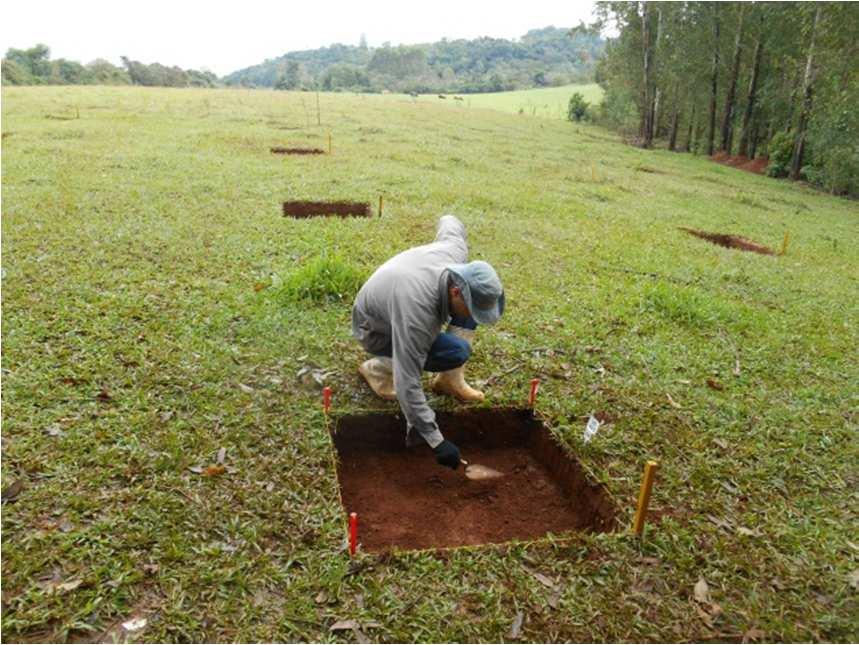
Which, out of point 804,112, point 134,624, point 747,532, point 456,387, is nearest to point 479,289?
point 456,387

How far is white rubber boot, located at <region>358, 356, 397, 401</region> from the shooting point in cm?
417

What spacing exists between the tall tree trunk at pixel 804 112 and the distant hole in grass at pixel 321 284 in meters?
18.3

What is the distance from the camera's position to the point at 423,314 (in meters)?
3.38

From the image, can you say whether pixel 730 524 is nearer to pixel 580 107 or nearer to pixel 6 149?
pixel 6 149

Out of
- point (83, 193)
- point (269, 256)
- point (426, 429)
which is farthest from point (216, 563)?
point (83, 193)

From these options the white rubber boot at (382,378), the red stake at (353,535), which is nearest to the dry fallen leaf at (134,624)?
the red stake at (353,535)

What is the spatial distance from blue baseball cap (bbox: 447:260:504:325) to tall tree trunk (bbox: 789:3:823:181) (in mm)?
19316

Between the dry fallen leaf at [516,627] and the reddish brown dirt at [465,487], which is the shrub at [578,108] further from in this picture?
the dry fallen leaf at [516,627]

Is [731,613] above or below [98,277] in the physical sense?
below

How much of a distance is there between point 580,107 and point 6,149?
110ft

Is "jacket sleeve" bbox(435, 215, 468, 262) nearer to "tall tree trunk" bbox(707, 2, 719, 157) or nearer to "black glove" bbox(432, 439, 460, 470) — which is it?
"black glove" bbox(432, 439, 460, 470)

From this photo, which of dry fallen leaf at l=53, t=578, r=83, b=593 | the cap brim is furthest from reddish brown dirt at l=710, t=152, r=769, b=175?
dry fallen leaf at l=53, t=578, r=83, b=593

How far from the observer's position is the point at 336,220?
8.29m

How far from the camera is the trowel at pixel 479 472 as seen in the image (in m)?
3.78
